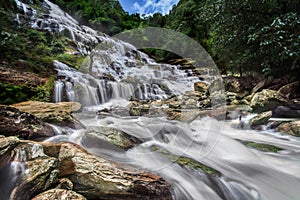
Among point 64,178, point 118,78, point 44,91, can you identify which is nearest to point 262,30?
point 64,178

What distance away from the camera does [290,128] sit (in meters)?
3.66

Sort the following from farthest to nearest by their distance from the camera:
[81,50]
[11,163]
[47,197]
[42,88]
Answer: [81,50]
[42,88]
[11,163]
[47,197]

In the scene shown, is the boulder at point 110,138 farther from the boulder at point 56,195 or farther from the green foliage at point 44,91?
the green foliage at point 44,91

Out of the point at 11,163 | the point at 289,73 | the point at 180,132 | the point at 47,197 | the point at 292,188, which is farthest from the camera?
the point at 289,73

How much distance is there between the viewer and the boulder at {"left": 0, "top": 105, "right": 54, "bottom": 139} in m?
2.32

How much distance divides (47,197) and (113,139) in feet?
4.52

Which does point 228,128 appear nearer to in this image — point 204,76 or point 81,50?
point 204,76

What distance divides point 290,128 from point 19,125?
474 centimetres

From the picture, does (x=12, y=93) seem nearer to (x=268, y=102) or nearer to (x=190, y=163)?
(x=190, y=163)

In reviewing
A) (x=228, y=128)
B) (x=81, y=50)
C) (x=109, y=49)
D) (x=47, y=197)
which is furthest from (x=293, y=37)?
(x=81, y=50)

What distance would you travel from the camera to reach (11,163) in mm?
1618

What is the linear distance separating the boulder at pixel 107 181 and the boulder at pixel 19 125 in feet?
3.14

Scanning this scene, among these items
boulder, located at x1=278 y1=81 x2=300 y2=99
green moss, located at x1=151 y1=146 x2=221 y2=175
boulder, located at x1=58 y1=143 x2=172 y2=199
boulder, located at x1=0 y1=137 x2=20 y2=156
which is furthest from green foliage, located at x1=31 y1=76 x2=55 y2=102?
boulder, located at x1=278 y1=81 x2=300 y2=99

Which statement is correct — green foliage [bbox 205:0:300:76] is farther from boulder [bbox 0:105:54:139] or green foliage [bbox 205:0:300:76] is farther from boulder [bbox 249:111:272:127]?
boulder [bbox 0:105:54:139]
